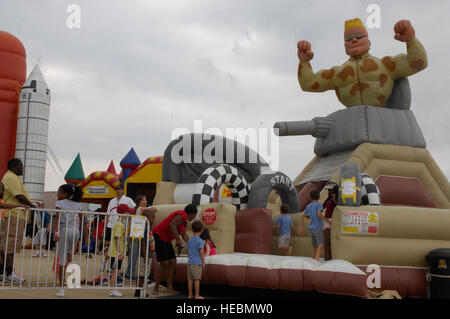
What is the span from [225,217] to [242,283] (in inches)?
39.0

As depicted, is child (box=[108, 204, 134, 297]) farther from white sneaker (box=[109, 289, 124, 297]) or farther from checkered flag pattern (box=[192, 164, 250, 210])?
checkered flag pattern (box=[192, 164, 250, 210])

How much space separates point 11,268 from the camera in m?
5.51

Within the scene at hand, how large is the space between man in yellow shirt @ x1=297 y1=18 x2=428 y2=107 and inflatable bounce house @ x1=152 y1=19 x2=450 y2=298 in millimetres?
21

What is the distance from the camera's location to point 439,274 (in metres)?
5.39

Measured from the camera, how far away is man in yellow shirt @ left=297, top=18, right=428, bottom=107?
9453mm

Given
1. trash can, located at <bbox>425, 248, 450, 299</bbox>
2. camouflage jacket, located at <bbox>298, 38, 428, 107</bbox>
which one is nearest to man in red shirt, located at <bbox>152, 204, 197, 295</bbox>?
trash can, located at <bbox>425, 248, 450, 299</bbox>

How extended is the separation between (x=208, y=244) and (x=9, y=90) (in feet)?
50.7

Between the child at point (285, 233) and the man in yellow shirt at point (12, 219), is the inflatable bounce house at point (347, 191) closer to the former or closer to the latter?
the child at point (285, 233)

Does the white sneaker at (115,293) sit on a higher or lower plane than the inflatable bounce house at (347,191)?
lower

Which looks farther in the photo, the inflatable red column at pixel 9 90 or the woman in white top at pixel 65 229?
the inflatable red column at pixel 9 90

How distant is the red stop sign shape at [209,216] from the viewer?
636 cm

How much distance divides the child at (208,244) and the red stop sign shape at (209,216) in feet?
0.77

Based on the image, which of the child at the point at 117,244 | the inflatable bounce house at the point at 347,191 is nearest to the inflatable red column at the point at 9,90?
the inflatable bounce house at the point at 347,191
